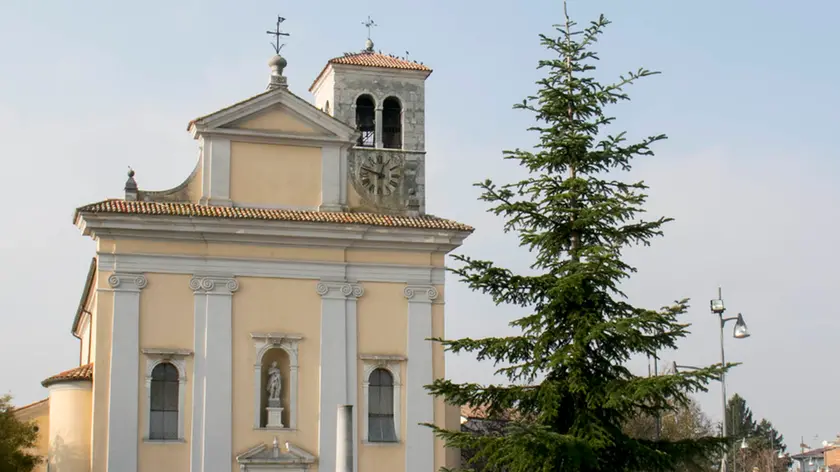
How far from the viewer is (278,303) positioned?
2842 cm

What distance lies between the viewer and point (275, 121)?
29141 millimetres

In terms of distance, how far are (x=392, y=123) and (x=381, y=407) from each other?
9506 millimetres

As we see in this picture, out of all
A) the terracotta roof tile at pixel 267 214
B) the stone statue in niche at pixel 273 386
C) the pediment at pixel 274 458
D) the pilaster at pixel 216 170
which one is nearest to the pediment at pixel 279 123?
the pilaster at pixel 216 170

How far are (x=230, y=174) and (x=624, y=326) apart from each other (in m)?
12.3

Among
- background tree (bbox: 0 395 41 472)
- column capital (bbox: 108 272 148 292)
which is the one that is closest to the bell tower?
column capital (bbox: 108 272 148 292)

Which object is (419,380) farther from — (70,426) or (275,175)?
(70,426)

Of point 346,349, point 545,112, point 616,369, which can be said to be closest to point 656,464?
point 616,369

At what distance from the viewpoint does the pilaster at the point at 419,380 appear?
93.4ft

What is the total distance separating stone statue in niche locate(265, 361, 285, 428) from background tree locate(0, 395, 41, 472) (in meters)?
5.71

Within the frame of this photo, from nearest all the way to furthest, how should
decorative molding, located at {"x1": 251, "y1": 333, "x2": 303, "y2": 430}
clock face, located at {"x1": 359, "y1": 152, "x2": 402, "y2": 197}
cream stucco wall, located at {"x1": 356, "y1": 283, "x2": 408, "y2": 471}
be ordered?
decorative molding, located at {"x1": 251, "y1": 333, "x2": 303, "y2": 430} < cream stucco wall, located at {"x1": 356, "y1": 283, "x2": 408, "y2": 471} < clock face, located at {"x1": 359, "y1": 152, "x2": 402, "y2": 197}

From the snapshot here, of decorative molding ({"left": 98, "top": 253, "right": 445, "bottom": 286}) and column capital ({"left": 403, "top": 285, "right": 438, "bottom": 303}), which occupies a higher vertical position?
decorative molding ({"left": 98, "top": 253, "right": 445, "bottom": 286})

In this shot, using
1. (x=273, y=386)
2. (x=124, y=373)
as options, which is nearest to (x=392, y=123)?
(x=273, y=386)

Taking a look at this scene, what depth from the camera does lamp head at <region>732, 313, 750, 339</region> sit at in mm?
25188

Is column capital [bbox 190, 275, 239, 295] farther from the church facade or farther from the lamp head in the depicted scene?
the lamp head
